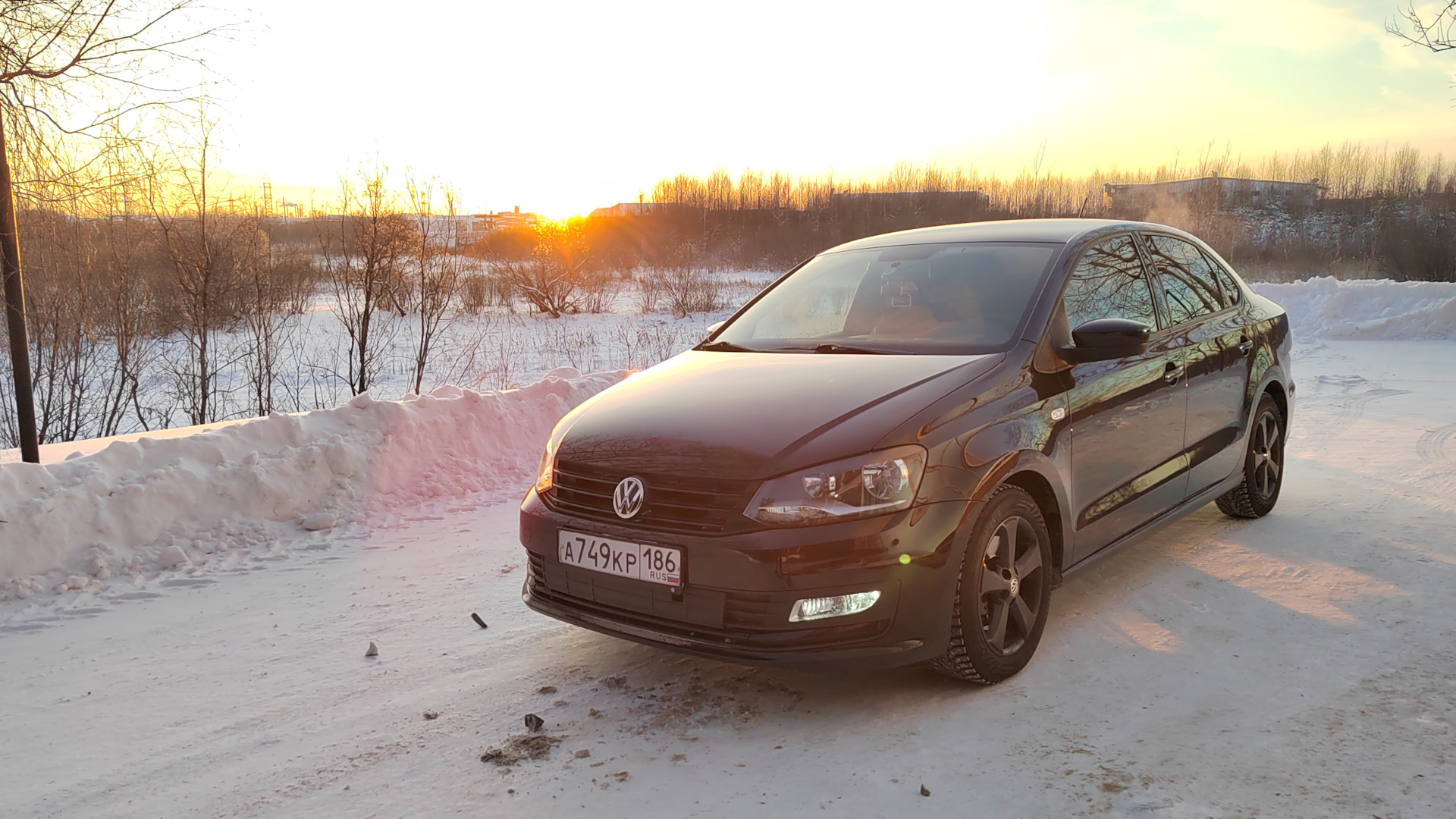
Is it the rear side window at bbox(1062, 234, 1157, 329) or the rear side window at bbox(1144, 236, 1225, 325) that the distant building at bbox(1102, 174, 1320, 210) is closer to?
the rear side window at bbox(1144, 236, 1225, 325)

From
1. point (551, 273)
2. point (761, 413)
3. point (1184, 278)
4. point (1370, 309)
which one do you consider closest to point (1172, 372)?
point (1184, 278)

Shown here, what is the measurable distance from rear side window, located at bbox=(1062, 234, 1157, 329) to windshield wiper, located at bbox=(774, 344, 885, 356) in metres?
0.82

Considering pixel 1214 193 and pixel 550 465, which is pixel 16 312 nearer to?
pixel 550 465

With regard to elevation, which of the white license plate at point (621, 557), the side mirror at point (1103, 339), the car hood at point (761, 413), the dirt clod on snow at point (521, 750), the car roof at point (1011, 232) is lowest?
the dirt clod on snow at point (521, 750)

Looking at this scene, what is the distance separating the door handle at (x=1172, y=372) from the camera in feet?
13.8

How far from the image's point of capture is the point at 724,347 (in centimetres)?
438

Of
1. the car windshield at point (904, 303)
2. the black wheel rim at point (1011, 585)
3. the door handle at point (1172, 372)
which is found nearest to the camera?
the black wheel rim at point (1011, 585)

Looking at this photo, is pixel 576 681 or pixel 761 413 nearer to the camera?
pixel 761 413

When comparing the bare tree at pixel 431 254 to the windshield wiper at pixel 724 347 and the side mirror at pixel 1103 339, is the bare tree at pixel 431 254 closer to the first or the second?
the windshield wiper at pixel 724 347

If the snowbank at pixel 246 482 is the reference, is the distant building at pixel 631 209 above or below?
above

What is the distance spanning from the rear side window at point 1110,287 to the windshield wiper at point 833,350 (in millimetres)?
819

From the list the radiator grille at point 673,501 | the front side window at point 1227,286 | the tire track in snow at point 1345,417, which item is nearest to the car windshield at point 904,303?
the radiator grille at point 673,501

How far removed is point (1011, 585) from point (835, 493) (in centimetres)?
89


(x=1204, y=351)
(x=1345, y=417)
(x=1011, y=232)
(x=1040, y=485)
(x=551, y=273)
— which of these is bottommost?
(x=1345, y=417)
